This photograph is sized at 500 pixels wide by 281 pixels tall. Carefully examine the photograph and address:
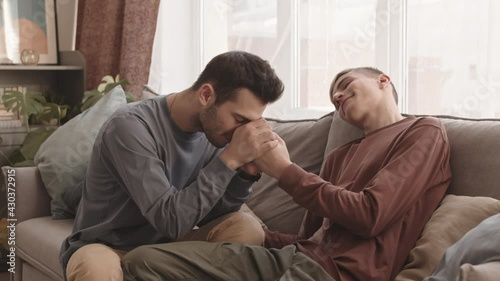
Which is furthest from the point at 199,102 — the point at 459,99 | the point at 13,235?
the point at 13,235

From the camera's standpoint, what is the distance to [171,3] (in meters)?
4.20

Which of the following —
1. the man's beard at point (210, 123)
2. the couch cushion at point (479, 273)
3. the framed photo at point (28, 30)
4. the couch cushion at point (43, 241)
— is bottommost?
the couch cushion at point (43, 241)

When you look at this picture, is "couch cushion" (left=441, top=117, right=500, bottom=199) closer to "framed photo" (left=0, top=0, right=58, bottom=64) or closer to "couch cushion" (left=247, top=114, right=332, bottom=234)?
"couch cushion" (left=247, top=114, right=332, bottom=234)

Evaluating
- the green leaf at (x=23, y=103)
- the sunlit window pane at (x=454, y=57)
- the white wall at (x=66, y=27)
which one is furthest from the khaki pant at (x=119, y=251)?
the white wall at (x=66, y=27)

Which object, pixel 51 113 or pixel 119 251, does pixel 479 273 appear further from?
pixel 51 113

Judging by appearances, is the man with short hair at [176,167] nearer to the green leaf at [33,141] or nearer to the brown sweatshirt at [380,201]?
the brown sweatshirt at [380,201]

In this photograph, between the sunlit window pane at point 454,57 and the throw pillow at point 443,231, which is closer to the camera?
the throw pillow at point 443,231

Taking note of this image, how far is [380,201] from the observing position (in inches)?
72.5

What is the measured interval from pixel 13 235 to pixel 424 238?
2.11 m

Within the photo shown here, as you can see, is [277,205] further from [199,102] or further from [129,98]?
[129,98]

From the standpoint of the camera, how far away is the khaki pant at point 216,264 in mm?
1792

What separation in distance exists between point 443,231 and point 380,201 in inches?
7.3

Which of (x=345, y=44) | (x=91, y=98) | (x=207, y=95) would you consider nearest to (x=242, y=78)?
(x=207, y=95)

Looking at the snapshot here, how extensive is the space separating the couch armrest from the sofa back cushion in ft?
6.24
